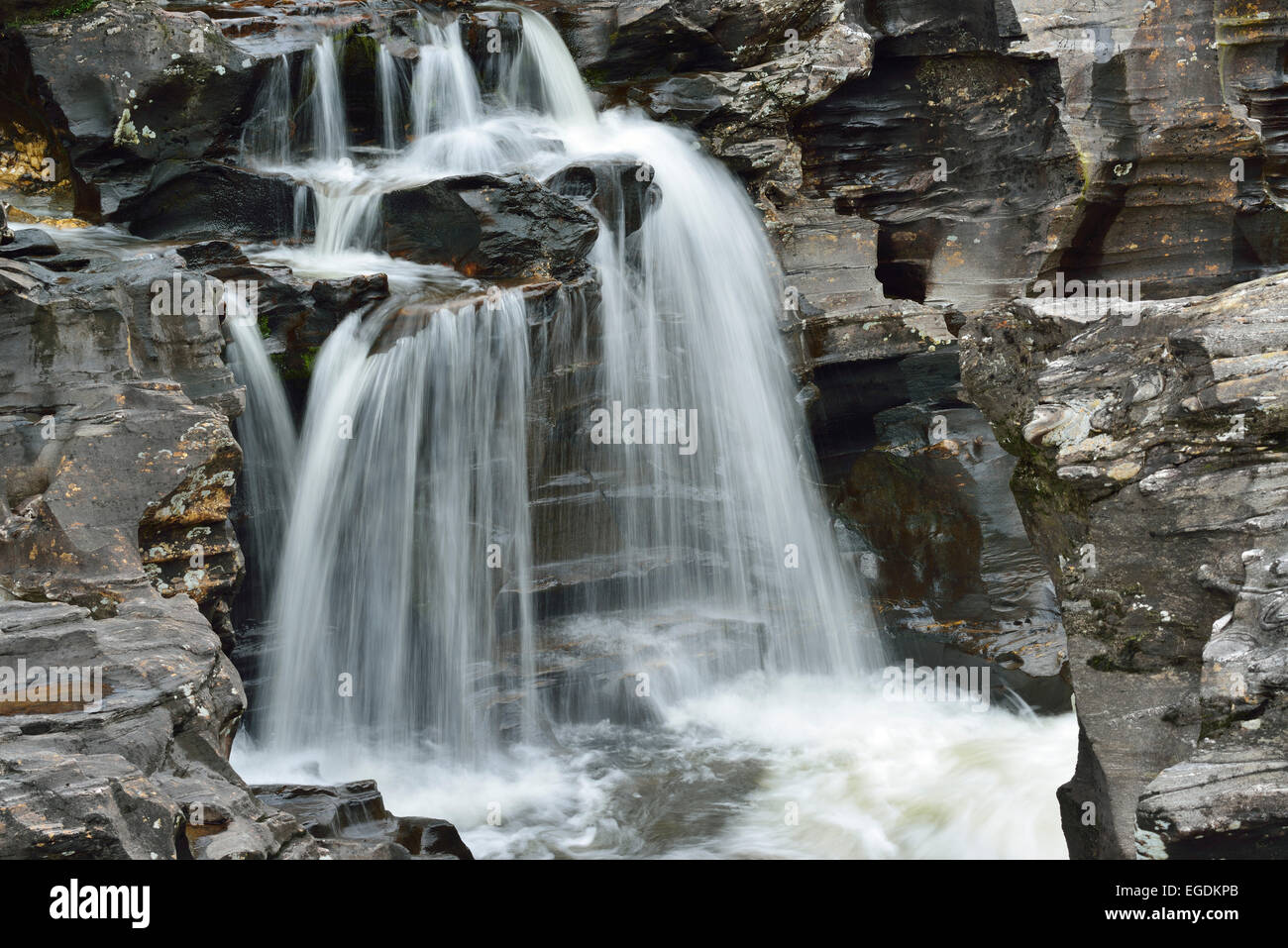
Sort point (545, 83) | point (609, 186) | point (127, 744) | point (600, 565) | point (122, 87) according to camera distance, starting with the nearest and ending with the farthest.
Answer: point (127, 744), point (600, 565), point (122, 87), point (609, 186), point (545, 83)

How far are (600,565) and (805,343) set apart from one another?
301 cm

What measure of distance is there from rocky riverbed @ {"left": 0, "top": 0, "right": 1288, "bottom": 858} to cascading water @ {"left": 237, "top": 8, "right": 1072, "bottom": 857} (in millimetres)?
185

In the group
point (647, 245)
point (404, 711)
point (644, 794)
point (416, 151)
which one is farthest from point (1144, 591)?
point (416, 151)

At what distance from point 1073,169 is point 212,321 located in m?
8.38

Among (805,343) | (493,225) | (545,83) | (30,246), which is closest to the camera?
(30,246)

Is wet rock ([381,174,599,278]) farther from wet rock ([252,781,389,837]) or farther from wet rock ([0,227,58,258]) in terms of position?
wet rock ([252,781,389,837])

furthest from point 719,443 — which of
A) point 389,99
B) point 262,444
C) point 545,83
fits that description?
point 389,99

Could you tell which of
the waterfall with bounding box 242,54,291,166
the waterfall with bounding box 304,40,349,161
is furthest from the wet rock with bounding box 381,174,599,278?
the waterfall with bounding box 242,54,291,166

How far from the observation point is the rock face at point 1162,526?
466 cm

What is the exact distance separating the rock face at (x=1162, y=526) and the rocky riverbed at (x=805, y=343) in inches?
0.7

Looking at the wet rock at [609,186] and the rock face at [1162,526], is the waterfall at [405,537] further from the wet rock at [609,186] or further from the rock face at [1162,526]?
the rock face at [1162,526]

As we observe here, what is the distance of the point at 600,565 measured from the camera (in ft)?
31.6

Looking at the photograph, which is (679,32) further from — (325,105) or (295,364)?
(295,364)

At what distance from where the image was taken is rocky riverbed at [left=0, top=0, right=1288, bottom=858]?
4816 mm
